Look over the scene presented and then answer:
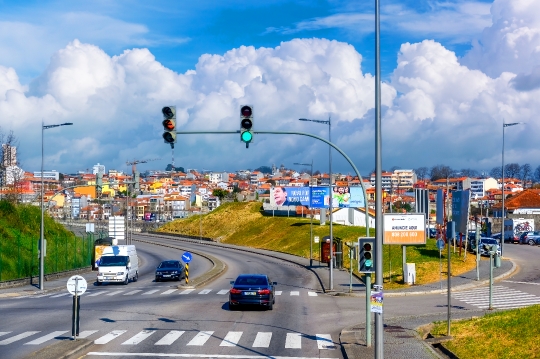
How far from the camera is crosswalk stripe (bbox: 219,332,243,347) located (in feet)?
67.4

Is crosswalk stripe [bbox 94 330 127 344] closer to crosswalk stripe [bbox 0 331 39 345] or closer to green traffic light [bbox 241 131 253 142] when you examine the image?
crosswalk stripe [bbox 0 331 39 345]

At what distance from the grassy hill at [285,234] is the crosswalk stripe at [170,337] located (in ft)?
A: 69.5

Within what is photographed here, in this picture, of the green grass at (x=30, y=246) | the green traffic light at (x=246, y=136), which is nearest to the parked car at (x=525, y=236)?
the green grass at (x=30, y=246)

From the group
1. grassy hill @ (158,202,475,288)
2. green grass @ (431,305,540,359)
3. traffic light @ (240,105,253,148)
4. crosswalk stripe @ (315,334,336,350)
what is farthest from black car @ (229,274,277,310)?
grassy hill @ (158,202,475,288)

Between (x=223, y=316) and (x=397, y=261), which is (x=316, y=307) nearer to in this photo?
(x=223, y=316)

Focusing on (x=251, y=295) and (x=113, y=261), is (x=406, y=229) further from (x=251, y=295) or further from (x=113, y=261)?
(x=113, y=261)

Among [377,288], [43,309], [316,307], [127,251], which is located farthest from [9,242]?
[377,288]

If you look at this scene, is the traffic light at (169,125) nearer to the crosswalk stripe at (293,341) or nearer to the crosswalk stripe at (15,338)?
the crosswalk stripe at (293,341)

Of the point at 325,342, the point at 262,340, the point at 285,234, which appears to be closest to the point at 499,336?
the point at 325,342

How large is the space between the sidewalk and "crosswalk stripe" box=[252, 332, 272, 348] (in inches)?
92.4

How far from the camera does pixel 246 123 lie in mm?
19953

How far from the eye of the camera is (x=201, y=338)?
71.1ft

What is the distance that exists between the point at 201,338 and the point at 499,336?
910 centimetres

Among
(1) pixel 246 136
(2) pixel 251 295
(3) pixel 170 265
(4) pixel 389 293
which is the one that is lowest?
(4) pixel 389 293
